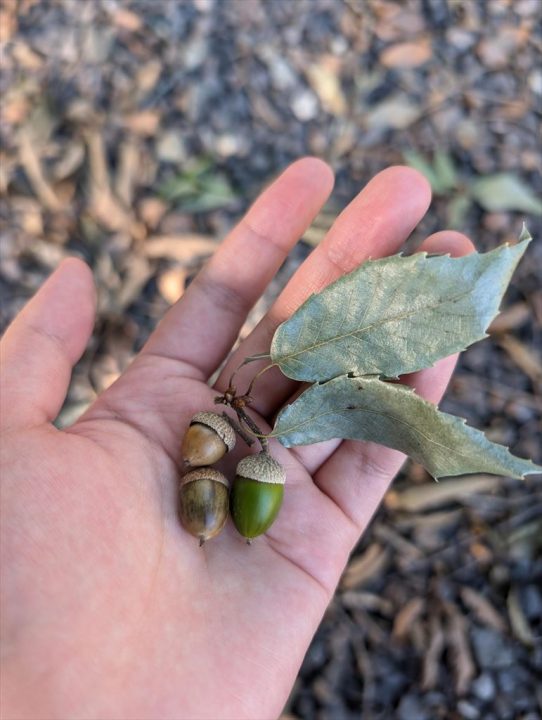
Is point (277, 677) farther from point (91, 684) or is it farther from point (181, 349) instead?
point (181, 349)

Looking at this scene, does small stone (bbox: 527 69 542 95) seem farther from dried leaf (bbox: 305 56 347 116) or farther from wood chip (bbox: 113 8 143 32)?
wood chip (bbox: 113 8 143 32)

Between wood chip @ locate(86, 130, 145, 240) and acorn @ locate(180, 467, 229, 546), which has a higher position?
wood chip @ locate(86, 130, 145, 240)

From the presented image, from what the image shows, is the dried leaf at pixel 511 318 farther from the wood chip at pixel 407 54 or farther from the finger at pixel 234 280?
the wood chip at pixel 407 54

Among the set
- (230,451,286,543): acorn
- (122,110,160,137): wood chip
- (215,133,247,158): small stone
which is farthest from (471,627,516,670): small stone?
(122,110,160,137): wood chip

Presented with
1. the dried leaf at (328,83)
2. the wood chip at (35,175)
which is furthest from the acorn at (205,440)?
the dried leaf at (328,83)

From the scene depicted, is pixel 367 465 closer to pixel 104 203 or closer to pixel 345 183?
pixel 345 183

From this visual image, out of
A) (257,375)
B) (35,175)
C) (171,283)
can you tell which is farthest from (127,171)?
(257,375)
